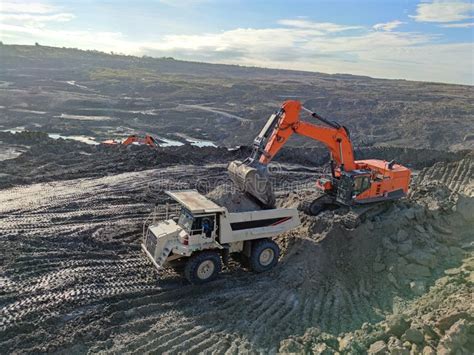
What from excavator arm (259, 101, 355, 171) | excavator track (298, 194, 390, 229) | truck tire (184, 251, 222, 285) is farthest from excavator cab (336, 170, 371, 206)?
truck tire (184, 251, 222, 285)

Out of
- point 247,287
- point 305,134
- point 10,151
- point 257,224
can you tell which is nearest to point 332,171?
point 305,134

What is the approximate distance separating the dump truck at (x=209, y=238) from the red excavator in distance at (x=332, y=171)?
2.94ft

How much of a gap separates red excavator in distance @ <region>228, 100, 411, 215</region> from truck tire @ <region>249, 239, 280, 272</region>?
3.53ft

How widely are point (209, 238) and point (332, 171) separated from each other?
532cm

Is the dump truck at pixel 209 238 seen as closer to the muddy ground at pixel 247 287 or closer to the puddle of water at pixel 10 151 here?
the muddy ground at pixel 247 287

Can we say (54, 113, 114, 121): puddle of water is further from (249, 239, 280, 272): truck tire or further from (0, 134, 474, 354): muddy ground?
(249, 239, 280, 272): truck tire

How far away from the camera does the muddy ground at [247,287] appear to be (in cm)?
754

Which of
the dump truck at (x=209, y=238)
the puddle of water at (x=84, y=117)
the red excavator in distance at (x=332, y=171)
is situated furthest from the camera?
the puddle of water at (x=84, y=117)

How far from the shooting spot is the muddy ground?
297 inches

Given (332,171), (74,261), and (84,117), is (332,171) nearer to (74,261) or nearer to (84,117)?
(74,261)

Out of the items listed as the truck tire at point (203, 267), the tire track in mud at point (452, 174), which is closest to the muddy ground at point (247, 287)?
the truck tire at point (203, 267)

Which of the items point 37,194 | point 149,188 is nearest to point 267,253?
point 149,188

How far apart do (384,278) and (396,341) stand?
279 cm

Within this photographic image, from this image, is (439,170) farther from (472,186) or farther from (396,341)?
(396,341)
